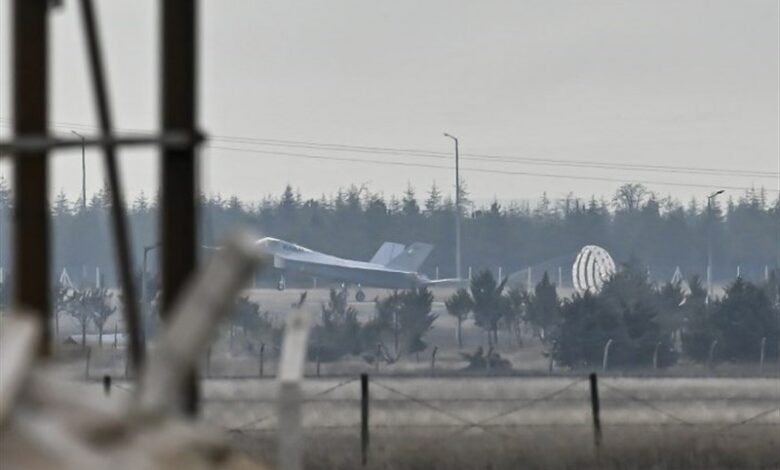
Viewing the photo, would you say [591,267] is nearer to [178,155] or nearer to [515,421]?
[515,421]

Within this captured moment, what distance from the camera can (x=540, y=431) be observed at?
26.6 metres

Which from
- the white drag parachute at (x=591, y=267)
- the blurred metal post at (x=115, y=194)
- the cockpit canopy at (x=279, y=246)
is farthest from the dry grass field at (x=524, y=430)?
the cockpit canopy at (x=279, y=246)

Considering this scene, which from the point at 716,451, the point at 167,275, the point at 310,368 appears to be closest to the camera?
the point at 167,275

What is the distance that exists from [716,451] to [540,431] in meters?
4.07

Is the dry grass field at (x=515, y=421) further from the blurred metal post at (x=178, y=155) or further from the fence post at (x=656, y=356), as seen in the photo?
the fence post at (x=656, y=356)

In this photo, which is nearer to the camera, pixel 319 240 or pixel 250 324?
pixel 250 324

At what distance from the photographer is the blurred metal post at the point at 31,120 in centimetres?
681

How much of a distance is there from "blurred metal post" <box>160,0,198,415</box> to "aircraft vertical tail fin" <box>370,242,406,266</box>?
300 feet

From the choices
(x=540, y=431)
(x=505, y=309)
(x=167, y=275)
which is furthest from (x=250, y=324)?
(x=167, y=275)

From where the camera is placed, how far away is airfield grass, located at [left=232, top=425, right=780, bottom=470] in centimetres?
2161

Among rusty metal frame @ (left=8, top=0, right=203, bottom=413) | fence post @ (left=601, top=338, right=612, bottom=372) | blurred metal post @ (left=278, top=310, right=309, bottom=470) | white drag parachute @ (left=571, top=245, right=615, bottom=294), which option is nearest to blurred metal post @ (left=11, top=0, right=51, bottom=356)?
rusty metal frame @ (left=8, top=0, right=203, bottom=413)

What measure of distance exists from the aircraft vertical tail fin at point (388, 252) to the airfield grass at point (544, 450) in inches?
2864

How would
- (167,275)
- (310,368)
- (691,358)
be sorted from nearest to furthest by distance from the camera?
(167,275) < (310,368) < (691,358)

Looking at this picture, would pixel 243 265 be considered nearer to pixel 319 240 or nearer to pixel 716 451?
pixel 716 451
